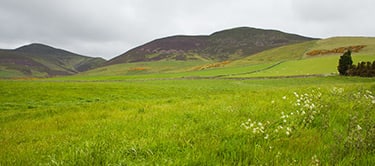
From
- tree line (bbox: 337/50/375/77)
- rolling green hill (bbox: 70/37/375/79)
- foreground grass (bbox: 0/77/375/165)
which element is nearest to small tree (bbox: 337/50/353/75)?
tree line (bbox: 337/50/375/77)

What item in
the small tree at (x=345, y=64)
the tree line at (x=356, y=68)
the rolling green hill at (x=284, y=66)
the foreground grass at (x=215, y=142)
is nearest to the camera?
the foreground grass at (x=215, y=142)

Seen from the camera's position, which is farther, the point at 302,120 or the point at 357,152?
the point at 302,120

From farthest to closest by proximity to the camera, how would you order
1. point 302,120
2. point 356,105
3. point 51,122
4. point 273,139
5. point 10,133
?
point 51,122 → point 10,133 → point 356,105 → point 302,120 → point 273,139

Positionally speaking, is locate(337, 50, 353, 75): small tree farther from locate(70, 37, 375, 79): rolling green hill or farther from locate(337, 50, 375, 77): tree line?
locate(70, 37, 375, 79): rolling green hill

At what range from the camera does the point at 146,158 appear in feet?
13.7

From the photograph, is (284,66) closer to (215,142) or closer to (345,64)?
(345,64)

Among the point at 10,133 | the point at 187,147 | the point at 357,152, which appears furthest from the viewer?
the point at 10,133

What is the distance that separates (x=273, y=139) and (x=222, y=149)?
1.28 meters

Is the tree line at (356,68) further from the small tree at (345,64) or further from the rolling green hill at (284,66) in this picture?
the rolling green hill at (284,66)

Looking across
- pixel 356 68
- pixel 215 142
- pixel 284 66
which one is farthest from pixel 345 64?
pixel 215 142

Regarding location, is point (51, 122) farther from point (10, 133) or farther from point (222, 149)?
point (222, 149)

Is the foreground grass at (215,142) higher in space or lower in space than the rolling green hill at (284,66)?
higher

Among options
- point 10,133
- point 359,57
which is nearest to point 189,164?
point 10,133

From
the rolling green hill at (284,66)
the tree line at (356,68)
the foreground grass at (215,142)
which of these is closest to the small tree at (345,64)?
the tree line at (356,68)
